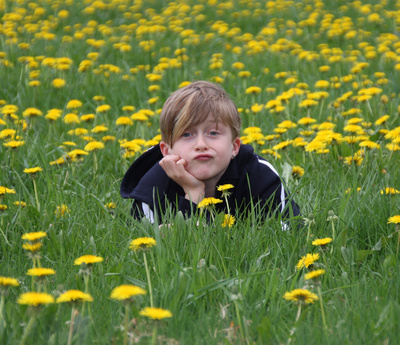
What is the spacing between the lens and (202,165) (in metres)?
2.71

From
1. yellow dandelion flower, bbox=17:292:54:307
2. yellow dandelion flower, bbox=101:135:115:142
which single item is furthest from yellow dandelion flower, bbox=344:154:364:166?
yellow dandelion flower, bbox=17:292:54:307

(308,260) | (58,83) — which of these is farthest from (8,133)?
(308,260)

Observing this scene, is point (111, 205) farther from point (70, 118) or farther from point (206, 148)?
point (70, 118)

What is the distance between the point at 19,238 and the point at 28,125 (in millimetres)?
1755

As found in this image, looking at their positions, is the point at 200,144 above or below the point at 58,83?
above

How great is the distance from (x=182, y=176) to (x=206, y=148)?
158mm

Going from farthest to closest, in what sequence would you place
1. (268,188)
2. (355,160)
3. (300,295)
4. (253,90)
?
(253,90), (355,160), (268,188), (300,295)

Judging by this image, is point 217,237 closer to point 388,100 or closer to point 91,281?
point 91,281

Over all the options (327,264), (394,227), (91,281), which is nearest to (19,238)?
(91,281)

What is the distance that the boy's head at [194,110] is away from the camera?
2.71 metres

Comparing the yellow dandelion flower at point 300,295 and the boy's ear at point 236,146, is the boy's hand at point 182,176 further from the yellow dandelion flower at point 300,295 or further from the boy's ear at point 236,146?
the yellow dandelion flower at point 300,295

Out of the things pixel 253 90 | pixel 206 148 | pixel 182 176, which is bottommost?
pixel 253 90

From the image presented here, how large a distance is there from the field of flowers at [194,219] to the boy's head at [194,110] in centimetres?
40

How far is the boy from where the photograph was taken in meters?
2.71
